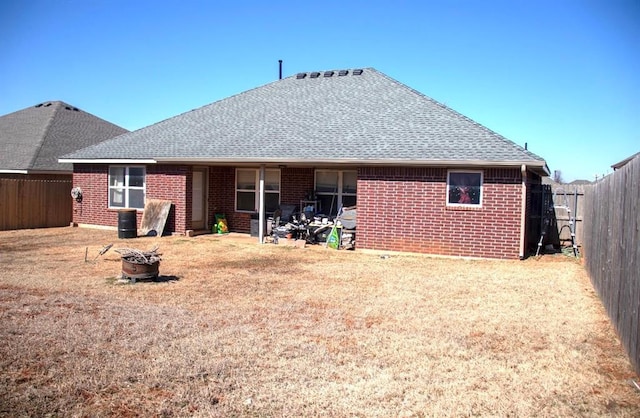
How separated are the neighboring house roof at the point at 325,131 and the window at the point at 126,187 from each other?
631 mm

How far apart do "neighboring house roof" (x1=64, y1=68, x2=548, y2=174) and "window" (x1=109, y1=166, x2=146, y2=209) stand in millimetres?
631

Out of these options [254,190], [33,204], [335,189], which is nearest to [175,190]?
[254,190]

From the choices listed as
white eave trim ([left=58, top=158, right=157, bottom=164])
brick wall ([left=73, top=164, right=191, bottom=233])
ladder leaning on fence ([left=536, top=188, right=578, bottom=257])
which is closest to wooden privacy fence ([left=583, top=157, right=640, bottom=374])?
ladder leaning on fence ([left=536, top=188, right=578, bottom=257])

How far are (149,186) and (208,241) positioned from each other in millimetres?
3416

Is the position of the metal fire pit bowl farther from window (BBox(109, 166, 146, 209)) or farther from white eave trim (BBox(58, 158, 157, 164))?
window (BBox(109, 166, 146, 209))

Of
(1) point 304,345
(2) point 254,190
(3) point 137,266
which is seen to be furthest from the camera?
(2) point 254,190

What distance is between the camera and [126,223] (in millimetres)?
16344

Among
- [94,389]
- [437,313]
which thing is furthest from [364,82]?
[94,389]

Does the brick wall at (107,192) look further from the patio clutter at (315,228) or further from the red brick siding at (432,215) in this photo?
the red brick siding at (432,215)

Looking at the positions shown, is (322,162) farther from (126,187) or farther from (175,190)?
(126,187)

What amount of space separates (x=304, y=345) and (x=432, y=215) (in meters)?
8.29

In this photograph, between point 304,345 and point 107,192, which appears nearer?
point 304,345

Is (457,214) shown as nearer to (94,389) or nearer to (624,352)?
(624,352)

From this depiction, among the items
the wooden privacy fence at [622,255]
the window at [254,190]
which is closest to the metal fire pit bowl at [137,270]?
the wooden privacy fence at [622,255]
